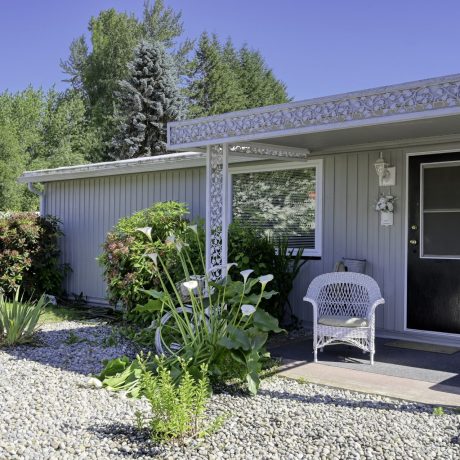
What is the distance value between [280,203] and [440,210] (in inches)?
87.4

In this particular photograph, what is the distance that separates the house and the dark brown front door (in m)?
0.01

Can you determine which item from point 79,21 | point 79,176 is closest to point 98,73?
point 79,21

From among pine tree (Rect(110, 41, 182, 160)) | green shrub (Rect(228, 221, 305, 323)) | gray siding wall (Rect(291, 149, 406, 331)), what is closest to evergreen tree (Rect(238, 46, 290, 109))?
pine tree (Rect(110, 41, 182, 160))

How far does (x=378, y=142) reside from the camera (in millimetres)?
6602

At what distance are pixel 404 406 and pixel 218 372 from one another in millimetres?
1418

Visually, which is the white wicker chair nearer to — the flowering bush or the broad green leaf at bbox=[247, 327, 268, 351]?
the broad green leaf at bbox=[247, 327, 268, 351]

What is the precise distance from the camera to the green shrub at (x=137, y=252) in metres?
7.21

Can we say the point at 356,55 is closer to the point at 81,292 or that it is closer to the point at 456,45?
the point at 456,45

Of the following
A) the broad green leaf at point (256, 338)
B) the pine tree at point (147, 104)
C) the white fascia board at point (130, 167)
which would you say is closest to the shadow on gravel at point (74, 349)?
the broad green leaf at point (256, 338)

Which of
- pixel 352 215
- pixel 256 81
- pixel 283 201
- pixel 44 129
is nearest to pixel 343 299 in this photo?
pixel 352 215

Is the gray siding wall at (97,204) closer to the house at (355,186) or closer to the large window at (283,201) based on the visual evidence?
the house at (355,186)

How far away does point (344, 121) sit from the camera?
15.8ft

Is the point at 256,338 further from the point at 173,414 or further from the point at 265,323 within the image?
the point at 173,414

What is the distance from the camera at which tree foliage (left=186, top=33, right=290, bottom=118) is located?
30016 mm
